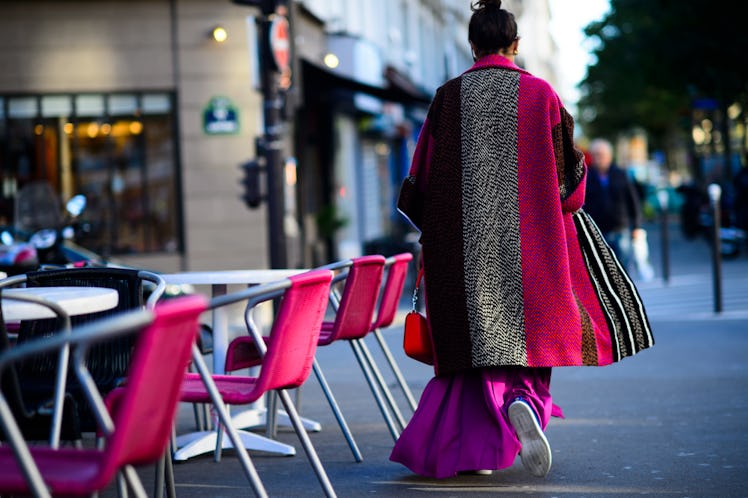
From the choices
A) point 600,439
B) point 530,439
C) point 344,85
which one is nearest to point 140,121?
point 344,85

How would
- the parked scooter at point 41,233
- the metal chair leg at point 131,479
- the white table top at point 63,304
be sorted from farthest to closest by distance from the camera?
the parked scooter at point 41,233 → the white table top at point 63,304 → the metal chair leg at point 131,479

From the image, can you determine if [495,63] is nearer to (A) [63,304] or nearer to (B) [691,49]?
(A) [63,304]

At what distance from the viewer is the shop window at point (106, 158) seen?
19.4 metres

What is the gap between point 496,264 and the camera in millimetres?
Result: 5969

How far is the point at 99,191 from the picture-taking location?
64.2ft

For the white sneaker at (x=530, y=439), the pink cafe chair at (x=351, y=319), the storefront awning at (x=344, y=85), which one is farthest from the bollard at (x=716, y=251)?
the white sneaker at (x=530, y=439)

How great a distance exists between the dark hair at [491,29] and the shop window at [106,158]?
13.8 m

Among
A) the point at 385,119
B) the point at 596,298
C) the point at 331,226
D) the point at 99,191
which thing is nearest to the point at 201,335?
the point at 596,298

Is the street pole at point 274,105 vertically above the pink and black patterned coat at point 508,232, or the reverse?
the street pole at point 274,105

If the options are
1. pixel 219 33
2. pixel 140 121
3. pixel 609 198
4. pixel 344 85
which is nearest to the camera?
pixel 609 198

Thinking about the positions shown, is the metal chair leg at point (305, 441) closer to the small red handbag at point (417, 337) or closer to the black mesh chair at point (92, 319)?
the black mesh chair at point (92, 319)

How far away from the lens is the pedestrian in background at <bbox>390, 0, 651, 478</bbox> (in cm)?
591

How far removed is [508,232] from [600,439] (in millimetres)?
1759

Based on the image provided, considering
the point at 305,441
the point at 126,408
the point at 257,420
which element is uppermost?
the point at 126,408
